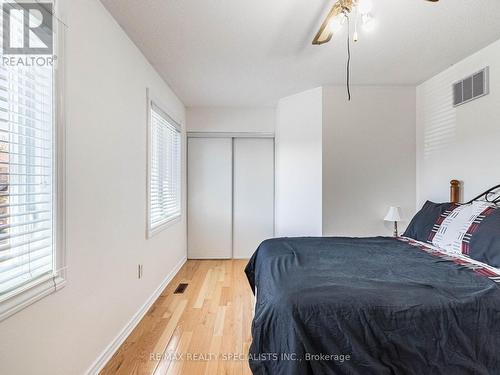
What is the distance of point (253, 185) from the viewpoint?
14.0ft

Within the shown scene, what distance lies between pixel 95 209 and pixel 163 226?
1.35 meters

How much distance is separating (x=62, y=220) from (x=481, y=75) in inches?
137

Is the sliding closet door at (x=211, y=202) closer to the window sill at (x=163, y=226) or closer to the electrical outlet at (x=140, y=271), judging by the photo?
the window sill at (x=163, y=226)

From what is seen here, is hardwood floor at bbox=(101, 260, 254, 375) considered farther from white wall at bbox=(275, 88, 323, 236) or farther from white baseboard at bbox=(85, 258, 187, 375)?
white wall at bbox=(275, 88, 323, 236)

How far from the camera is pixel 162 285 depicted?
3012mm

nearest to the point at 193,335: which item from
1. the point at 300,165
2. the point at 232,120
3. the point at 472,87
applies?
the point at 300,165

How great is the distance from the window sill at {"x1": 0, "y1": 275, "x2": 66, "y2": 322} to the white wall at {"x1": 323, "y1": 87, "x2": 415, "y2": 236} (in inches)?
107

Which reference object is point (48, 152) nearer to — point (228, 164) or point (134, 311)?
point (134, 311)

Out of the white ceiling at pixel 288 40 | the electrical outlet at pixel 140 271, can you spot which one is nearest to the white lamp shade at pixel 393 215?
the white ceiling at pixel 288 40

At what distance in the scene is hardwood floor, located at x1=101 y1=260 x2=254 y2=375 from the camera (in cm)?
178

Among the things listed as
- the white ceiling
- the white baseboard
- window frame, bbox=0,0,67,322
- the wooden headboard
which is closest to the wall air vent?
the white ceiling

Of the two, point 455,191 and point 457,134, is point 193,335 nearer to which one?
point 455,191

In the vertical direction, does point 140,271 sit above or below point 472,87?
below

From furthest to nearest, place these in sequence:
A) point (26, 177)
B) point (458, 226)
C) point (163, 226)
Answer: point (163, 226), point (458, 226), point (26, 177)
